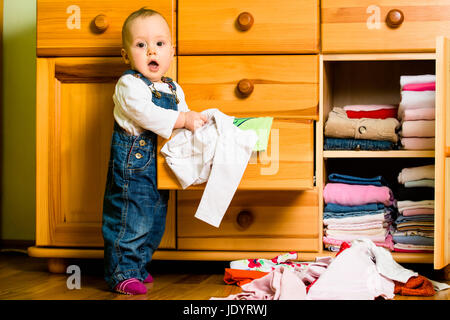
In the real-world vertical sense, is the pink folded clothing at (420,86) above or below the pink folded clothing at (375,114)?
above

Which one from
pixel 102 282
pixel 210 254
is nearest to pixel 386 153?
pixel 210 254

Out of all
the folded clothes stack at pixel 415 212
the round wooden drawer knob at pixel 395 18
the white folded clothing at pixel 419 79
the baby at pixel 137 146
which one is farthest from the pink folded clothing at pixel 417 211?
the baby at pixel 137 146

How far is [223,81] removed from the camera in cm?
152

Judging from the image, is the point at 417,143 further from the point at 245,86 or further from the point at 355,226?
the point at 245,86

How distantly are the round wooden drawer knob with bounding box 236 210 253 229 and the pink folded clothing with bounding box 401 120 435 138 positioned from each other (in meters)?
0.50

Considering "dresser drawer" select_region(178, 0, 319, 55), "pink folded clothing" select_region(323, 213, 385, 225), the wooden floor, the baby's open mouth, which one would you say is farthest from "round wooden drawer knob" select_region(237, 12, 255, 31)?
the wooden floor

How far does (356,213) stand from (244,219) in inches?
12.9

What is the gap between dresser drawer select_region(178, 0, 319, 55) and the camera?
1.50 metres

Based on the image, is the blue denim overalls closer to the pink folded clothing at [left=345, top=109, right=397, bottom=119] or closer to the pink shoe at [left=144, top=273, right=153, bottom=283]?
the pink shoe at [left=144, top=273, right=153, bottom=283]

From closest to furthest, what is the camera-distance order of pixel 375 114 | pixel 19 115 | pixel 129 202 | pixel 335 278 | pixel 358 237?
pixel 335 278, pixel 129 202, pixel 358 237, pixel 375 114, pixel 19 115

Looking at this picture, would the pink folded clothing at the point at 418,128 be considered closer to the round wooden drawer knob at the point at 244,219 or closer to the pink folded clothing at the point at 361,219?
the pink folded clothing at the point at 361,219

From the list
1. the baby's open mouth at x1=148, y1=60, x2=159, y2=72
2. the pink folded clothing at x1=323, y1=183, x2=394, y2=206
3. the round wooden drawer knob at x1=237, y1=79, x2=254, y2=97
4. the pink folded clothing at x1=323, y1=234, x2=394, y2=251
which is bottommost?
the pink folded clothing at x1=323, y1=234, x2=394, y2=251

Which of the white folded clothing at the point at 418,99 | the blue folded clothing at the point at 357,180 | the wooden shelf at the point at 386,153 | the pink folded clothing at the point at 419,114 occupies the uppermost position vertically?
the white folded clothing at the point at 418,99

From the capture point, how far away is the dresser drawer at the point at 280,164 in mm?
1272
